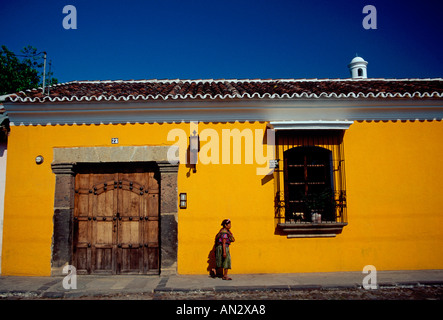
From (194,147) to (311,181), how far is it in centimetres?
267

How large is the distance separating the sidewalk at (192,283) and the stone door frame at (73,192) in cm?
44

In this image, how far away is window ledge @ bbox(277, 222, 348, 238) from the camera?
257 inches

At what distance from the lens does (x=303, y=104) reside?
6824mm

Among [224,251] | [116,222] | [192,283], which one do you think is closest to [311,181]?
[224,251]

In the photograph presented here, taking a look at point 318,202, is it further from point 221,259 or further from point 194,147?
point 194,147

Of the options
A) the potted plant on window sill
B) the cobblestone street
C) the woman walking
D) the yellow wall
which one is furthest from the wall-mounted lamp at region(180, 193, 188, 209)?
the potted plant on window sill

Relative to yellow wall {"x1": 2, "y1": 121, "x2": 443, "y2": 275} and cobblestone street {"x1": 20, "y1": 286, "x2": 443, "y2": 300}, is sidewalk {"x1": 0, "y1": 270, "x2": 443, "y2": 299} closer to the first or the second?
cobblestone street {"x1": 20, "y1": 286, "x2": 443, "y2": 300}

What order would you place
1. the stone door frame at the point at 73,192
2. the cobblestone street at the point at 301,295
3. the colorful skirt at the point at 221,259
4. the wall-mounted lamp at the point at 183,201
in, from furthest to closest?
the wall-mounted lamp at the point at 183,201, the stone door frame at the point at 73,192, the colorful skirt at the point at 221,259, the cobblestone street at the point at 301,295

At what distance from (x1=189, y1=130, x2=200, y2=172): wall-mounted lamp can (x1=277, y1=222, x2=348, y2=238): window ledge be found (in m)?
2.19

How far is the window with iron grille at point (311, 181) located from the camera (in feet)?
22.0

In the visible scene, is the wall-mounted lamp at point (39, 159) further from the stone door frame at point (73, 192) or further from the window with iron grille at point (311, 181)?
the window with iron grille at point (311, 181)

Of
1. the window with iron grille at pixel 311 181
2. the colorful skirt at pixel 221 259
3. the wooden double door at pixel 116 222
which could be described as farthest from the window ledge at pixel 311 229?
the wooden double door at pixel 116 222

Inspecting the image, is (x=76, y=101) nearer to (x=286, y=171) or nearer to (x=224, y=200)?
(x=224, y=200)
